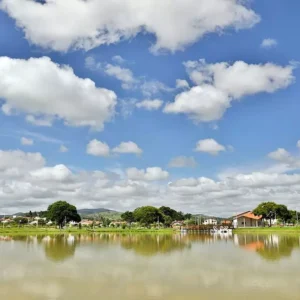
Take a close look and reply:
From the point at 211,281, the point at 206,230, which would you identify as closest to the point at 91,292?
the point at 211,281

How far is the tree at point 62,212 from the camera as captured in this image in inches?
5020

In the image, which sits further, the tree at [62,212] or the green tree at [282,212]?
the tree at [62,212]

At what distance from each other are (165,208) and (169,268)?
148 metres

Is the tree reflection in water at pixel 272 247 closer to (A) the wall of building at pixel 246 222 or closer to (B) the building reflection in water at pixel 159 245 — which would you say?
(B) the building reflection in water at pixel 159 245

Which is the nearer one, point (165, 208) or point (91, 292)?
point (91, 292)

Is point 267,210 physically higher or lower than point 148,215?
higher

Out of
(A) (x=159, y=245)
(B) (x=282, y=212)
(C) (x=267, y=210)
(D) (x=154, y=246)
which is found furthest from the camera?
(B) (x=282, y=212)

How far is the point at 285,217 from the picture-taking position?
12438 cm

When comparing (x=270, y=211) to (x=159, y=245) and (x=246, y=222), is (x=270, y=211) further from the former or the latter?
(x=159, y=245)

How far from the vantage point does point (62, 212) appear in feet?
419

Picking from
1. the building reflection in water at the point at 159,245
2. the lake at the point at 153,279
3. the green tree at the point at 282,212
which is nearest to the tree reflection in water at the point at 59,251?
the building reflection in water at the point at 159,245

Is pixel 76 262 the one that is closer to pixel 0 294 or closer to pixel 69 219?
pixel 0 294

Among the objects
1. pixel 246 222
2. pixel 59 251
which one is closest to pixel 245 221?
pixel 246 222

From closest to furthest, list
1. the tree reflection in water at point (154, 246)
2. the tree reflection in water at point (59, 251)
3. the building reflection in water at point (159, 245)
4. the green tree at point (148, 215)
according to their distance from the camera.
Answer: the tree reflection in water at point (59, 251) < the building reflection in water at point (159, 245) < the tree reflection in water at point (154, 246) < the green tree at point (148, 215)
